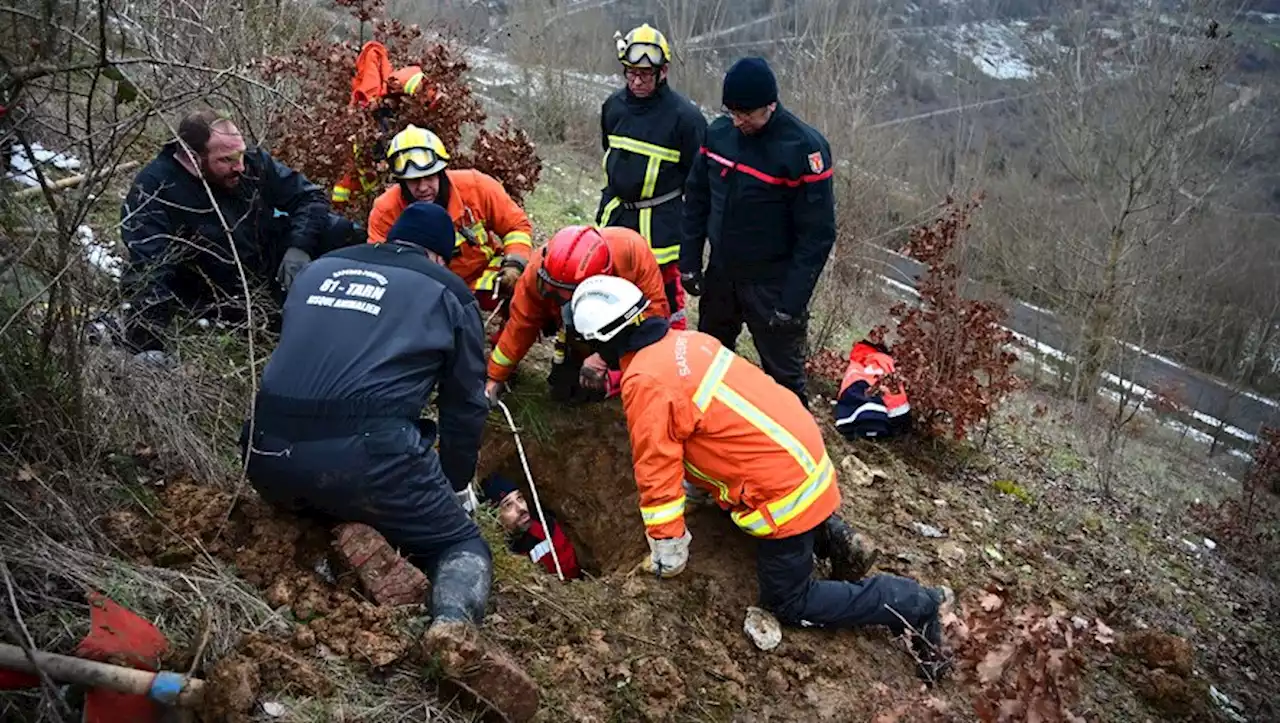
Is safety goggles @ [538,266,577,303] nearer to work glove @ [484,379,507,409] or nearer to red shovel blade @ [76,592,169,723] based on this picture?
work glove @ [484,379,507,409]

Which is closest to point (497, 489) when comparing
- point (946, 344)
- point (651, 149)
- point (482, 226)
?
point (482, 226)

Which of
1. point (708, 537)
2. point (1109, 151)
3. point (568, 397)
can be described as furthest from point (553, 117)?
point (708, 537)

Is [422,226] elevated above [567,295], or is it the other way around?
[422,226]

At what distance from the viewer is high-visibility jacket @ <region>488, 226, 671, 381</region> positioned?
4191 mm

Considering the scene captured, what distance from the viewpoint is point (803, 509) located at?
11.0 ft

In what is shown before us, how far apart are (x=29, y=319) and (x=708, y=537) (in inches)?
108

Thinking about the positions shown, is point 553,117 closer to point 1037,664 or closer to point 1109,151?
point 1109,151

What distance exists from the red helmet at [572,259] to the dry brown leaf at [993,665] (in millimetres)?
2383

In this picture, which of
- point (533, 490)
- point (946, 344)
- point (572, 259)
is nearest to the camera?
point (572, 259)

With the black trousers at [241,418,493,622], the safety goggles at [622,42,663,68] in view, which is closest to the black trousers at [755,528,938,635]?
the black trousers at [241,418,493,622]

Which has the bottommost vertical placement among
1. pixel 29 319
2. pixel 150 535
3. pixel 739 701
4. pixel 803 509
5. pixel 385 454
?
pixel 739 701

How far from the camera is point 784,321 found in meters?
4.60

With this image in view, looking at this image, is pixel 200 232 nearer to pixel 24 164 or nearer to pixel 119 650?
pixel 24 164

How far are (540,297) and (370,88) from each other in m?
2.50
